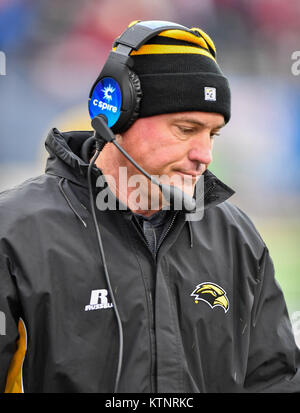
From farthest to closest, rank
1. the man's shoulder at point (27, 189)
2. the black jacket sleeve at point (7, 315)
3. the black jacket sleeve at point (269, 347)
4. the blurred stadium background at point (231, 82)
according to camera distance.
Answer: the blurred stadium background at point (231, 82) < the black jacket sleeve at point (269, 347) < the man's shoulder at point (27, 189) < the black jacket sleeve at point (7, 315)

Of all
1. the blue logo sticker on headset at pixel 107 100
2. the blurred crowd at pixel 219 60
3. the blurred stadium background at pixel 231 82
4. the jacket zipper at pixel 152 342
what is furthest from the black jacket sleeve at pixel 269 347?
the blurred crowd at pixel 219 60

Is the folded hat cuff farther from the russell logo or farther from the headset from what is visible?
the russell logo

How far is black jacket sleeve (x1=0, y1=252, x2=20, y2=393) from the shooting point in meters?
0.99

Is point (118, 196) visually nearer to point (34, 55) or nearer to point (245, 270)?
point (245, 270)

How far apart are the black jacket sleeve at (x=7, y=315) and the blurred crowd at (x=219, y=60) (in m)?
2.06

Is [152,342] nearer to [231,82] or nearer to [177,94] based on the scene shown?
[177,94]

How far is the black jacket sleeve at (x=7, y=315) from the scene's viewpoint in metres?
0.99

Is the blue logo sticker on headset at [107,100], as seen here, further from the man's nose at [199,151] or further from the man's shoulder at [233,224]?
the man's shoulder at [233,224]

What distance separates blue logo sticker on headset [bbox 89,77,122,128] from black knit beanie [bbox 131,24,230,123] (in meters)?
0.06

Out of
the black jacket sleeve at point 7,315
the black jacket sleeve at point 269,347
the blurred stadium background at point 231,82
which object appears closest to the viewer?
the black jacket sleeve at point 7,315

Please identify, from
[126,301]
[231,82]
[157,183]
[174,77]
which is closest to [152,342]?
[126,301]

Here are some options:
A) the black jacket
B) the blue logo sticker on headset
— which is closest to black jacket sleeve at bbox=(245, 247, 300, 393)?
the black jacket

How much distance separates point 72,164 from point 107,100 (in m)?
0.16

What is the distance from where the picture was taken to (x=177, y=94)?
116 centimetres
